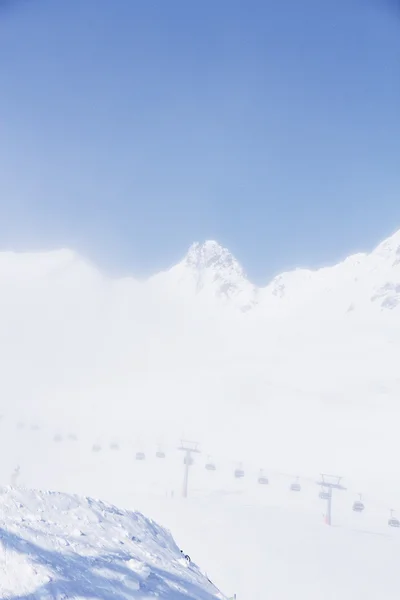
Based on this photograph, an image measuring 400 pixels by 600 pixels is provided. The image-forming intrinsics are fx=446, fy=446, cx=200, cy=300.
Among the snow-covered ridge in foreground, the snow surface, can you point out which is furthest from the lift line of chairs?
the snow-covered ridge in foreground

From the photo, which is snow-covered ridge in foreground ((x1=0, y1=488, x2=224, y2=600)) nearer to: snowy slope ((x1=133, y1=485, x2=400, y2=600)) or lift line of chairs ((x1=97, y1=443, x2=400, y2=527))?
snowy slope ((x1=133, y1=485, x2=400, y2=600))

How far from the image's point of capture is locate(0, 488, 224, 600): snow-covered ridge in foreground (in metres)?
6.91

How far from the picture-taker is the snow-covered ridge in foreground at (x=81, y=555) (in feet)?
22.7

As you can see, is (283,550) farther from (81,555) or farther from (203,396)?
(203,396)

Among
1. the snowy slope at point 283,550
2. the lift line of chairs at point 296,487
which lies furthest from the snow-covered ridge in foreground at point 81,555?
the lift line of chairs at point 296,487

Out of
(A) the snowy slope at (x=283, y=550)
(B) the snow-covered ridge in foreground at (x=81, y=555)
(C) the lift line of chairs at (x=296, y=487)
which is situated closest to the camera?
(B) the snow-covered ridge in foreground at (x=81, y=555)

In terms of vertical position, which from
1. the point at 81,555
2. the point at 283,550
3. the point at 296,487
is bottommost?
the point at 283,550

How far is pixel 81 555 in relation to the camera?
817 centimetres

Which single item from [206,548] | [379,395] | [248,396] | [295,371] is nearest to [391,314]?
[295,371]

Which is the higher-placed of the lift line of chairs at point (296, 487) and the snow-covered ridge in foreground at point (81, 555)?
the snow-covered ridge in foreground at point (81, 555)

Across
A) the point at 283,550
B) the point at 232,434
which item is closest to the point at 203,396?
the point at 232,434

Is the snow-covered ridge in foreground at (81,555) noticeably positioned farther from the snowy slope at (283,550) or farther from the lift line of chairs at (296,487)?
the lift line of chairs at (296,487)

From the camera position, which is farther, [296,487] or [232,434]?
[232,434]

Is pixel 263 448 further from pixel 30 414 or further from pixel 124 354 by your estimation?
pixel 124 354
